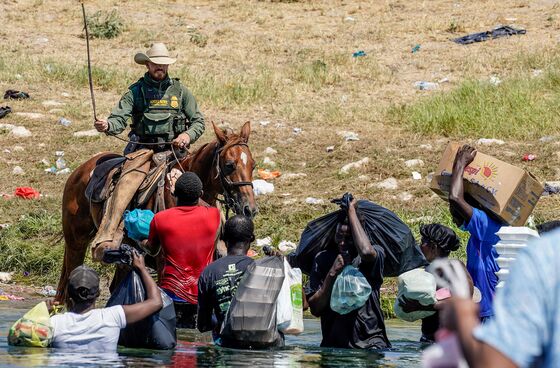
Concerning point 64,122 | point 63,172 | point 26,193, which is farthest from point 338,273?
point 64,122

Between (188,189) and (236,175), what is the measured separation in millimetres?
1040

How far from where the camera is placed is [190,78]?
19781 mm

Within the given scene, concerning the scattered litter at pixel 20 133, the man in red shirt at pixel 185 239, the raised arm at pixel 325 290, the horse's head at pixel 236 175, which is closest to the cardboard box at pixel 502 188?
the raised arm at pixel 325 290

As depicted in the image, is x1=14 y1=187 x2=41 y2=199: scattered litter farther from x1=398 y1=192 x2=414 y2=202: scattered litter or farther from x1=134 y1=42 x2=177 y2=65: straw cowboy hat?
x1=134 y1=42 x2=177 y2=65: straw cowboy hat

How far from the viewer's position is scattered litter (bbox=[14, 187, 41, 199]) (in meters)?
14.7

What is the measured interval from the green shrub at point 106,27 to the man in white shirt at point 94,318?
16955 millimetres

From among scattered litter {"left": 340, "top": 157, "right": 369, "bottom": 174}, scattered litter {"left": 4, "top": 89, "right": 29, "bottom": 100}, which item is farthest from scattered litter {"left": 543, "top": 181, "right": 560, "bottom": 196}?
scattered litter {"left": 4, "top": 89, "right": 29, "bottom": 100}

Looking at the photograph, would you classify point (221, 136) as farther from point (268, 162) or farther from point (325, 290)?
point (268, 162)

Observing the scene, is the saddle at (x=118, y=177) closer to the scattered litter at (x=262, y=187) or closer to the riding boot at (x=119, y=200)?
the riding boot at (x=119, y=200)

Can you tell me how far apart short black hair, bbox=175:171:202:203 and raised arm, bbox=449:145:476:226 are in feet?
5.69

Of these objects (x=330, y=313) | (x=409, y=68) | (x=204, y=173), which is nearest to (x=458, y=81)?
(x=409, y=68)

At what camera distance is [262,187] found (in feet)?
48.0

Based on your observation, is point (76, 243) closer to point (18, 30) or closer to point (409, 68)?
point (409, 68)

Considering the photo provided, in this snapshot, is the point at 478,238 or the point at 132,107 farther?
the point at 132,107
